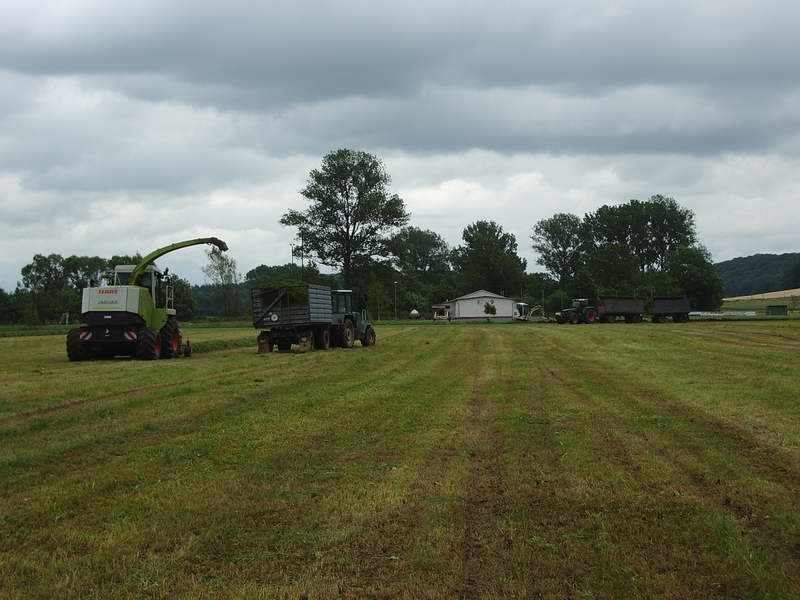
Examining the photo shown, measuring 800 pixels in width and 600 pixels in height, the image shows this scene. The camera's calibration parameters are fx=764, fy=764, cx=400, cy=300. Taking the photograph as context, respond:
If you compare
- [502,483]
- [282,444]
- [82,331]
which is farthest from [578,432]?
[82,331]

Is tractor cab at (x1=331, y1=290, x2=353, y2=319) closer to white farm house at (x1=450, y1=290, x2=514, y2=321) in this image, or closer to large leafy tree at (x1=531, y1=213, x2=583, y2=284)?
white farm house at (x1=450, y1=290, x2=514, y2=321)

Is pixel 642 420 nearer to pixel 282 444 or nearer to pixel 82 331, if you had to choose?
pixel 282 444

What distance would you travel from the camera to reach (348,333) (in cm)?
3155

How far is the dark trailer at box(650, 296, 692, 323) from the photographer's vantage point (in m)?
74.8

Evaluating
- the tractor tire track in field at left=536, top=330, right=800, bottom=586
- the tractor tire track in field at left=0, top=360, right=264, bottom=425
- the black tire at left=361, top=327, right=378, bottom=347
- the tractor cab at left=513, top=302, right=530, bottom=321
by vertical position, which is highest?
the tractor cab at left=513, top=302, right=530, bottom=321

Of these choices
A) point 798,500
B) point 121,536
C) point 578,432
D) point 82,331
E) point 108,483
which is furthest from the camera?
point 82,331

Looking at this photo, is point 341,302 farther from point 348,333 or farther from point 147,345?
point 147,345

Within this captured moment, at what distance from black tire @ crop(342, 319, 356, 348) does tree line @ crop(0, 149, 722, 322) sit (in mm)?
1696

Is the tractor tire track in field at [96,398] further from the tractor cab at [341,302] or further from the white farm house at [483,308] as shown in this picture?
the white farm house at [483,308]

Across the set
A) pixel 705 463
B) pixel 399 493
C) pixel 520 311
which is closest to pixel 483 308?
pixel 520 311

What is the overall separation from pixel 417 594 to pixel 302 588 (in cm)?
71

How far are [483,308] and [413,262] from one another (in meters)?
13.6

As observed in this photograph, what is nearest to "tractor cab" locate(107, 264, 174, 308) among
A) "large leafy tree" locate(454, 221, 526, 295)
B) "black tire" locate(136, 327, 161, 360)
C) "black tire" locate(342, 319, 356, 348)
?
"black tire" locate(136, 327, 161, 360)

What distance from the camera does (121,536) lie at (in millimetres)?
5664
